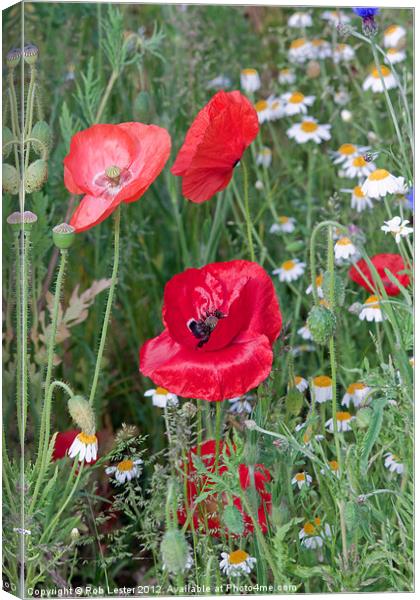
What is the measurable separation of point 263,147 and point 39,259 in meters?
0.49

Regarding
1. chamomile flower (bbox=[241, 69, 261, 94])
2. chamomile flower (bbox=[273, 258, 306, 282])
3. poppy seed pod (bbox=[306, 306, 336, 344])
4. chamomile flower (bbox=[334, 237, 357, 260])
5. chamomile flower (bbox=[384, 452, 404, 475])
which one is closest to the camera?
poppy seed pod (bbox=[306, 306, 336, 344])

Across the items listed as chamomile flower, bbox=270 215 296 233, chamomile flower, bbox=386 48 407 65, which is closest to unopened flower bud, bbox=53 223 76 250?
chamomile flower, bbox=270 215 296 233

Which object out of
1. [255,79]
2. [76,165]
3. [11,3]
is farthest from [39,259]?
[255,79]

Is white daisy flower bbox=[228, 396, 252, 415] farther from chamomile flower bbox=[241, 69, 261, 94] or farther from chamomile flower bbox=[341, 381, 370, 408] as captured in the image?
chamomile flower bbox=[241, 69, 261, 94]

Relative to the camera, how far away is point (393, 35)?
1.51 metres

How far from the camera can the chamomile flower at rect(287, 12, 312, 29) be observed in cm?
165

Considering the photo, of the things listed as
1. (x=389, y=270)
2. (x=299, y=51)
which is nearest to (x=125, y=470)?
(x=389, y=270)

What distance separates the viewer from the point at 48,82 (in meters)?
1.45

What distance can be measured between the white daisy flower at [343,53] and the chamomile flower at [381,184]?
0.38m

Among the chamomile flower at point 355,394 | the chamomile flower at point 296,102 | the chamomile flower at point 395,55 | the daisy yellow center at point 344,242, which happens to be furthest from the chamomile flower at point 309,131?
the chamomile flower at point 355,394

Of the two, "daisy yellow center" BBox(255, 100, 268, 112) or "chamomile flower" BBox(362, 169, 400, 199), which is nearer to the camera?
"chamomile flower" BBox(362, 169, 400, 199)

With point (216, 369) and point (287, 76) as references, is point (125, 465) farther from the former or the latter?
point (287, 76)

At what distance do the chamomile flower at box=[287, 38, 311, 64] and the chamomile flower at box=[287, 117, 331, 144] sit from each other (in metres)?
0.10

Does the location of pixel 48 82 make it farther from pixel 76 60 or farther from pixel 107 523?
pixel 107 523
